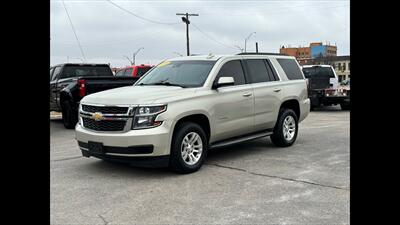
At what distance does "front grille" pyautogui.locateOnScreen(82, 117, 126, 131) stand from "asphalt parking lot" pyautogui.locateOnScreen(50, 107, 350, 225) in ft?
2.39

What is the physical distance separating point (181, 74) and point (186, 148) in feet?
5.10

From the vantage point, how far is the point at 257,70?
7.91 m

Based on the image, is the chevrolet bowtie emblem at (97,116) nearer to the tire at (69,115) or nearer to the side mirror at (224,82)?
the side mirror at (224,82)

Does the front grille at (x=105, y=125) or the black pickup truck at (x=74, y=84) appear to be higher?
the black pickup truck at (x=74, y=84)

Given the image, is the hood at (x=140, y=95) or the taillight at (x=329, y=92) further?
the taillight at (x=329, y=92)

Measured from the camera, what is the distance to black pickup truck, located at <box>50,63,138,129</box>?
432 inches

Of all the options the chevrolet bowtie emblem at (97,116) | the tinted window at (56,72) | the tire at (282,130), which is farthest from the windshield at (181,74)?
the tinted window at (56,72)

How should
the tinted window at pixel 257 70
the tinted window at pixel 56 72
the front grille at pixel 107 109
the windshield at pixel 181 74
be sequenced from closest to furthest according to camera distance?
the front grille at pixel 107 109 → the windshield at pixel 181 74 → the tinted window at pixel 257 70 → the tinted window at pixel 56 72

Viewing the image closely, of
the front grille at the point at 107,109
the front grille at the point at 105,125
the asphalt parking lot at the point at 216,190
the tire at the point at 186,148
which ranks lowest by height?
the asphalt parking lot at the point at 216,190

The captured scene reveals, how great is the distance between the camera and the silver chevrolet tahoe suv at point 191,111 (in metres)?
5.80

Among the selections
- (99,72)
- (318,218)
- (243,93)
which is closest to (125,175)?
(243,93)

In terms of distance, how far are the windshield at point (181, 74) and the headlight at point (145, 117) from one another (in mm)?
1119

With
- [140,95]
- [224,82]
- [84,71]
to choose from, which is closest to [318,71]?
[84,71]

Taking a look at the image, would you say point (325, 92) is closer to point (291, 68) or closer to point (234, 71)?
point (291, 68)
